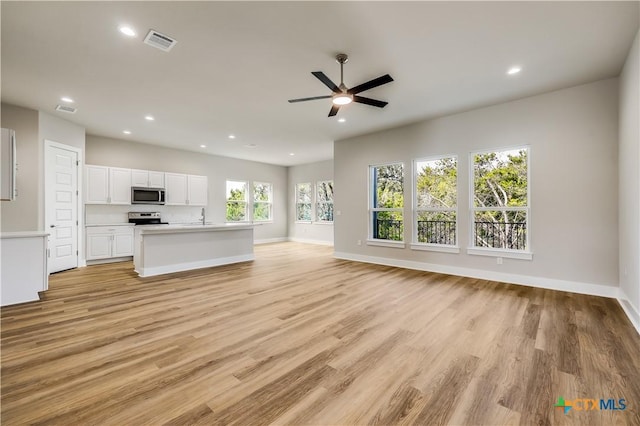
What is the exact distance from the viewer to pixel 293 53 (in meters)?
3.11

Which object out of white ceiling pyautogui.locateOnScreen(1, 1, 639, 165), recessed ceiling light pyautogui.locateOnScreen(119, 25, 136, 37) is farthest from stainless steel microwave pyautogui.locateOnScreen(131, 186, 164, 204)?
recessed ceiling light pyautogui.locateOnScreen(119, 25, 136, 37)

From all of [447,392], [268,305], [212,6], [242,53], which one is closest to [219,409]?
[447,392]

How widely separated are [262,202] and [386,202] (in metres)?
5.26

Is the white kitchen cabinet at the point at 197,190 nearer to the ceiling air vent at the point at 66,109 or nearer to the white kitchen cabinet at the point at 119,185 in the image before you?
the white kitchen cabinet at the point at 119,185

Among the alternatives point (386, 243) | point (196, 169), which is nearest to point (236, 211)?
point (196, 169)

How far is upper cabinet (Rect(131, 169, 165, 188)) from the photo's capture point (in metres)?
6.80

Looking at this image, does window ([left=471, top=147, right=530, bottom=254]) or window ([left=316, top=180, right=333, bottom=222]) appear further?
window ([left=316, top=180, right=333, bottom=222])

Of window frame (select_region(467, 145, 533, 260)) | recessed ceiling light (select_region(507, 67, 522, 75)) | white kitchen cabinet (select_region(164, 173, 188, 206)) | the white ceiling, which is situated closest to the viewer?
the white ceiling

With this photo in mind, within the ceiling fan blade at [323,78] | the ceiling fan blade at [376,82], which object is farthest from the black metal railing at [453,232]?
the ceiling fan blade at [323,78]

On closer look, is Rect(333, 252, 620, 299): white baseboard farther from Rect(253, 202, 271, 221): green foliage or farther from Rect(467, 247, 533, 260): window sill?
Rect(253, 202, 271, 221): green foliage

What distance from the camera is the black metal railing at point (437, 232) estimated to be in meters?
5.33

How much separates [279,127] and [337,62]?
279 centimetres

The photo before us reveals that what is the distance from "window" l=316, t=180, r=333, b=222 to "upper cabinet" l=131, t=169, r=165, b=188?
16.1ft

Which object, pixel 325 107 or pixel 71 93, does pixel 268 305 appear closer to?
pixel 325 107
